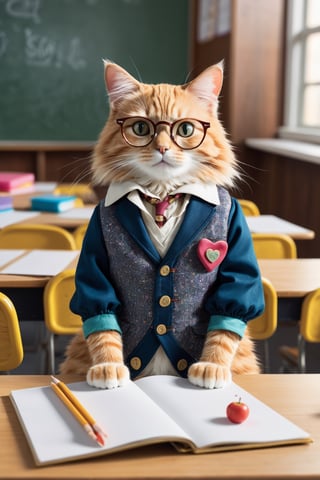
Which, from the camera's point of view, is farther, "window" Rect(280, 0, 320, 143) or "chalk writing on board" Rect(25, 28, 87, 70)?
"chalk writing on board" Rect(25, 28, 87, 70)

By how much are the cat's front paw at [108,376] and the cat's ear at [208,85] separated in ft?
1.88

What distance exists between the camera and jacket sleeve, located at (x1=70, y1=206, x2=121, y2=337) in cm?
129

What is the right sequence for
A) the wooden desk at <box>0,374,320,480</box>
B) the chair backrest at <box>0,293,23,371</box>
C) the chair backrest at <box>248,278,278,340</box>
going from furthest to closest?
the chair backrest at <box>248,278,278,340</box>, the chair backrest at <box>0,293,23,371</box>, the wooden desk at <box>0,374,320,480</box>

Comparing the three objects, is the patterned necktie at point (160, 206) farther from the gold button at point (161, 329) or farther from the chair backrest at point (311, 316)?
the chair backrest at point (311, 316)

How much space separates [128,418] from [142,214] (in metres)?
0.44

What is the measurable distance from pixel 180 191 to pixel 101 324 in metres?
0.30

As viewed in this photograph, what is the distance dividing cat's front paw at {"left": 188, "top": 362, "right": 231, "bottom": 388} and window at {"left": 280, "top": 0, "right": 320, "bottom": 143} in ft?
11.7

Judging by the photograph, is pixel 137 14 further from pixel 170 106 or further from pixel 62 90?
pixel 170 106

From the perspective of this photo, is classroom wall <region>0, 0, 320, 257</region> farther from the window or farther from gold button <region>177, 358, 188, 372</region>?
gold button <region>177, 358, 188, 372</region>

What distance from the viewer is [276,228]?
3.08 m

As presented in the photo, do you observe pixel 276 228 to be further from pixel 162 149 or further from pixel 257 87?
pixel 257 87

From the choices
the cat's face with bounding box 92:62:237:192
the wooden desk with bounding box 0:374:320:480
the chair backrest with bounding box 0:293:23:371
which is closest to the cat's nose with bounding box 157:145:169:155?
the cat's face with bounding box 92:62:237:192

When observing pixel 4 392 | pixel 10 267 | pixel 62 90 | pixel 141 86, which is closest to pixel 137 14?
pixel 62 90

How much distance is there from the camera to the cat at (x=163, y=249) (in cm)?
129
